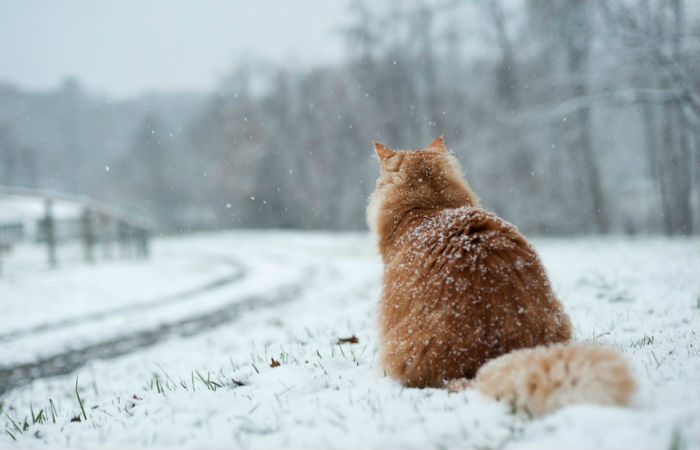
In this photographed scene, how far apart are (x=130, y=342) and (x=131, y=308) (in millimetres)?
2886

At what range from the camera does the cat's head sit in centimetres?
332

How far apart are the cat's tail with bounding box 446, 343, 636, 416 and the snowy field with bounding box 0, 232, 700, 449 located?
0.07 m

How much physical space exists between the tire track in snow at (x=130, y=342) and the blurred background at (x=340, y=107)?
3296mm

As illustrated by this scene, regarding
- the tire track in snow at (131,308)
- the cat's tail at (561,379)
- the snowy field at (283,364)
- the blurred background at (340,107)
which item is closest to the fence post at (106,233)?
the blurred background at (340,107)

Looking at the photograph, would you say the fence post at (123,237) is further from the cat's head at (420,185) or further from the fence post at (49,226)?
the cat's head at (420,185)

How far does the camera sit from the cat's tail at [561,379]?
1719 millimetres

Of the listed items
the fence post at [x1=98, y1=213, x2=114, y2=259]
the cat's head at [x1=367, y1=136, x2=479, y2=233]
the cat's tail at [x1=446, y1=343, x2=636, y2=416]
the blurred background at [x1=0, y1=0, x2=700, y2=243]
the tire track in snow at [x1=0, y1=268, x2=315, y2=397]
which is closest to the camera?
the cat's tail at [x1=446, y1=343, x2=636, y2=416]

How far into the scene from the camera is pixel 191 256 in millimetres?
19938

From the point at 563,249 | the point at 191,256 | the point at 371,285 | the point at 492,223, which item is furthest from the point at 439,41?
the point at 492,223

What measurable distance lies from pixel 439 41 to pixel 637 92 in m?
9.96

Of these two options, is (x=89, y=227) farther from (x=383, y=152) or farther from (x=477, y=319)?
(x=477, y=319)

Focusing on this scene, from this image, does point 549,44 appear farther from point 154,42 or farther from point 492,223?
point 154,42

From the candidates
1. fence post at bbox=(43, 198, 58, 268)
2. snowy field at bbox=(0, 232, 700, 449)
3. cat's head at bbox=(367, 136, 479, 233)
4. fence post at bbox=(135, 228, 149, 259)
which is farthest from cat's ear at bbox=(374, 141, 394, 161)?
fence post at bbox=(135, 228, 149, 259)

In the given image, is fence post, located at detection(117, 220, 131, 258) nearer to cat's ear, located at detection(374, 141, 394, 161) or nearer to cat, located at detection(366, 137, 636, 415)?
cat's ear, located at detection(374, 141, 394, 161)
